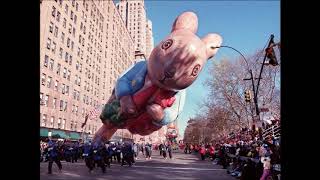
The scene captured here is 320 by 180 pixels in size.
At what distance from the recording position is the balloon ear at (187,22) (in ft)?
39.5

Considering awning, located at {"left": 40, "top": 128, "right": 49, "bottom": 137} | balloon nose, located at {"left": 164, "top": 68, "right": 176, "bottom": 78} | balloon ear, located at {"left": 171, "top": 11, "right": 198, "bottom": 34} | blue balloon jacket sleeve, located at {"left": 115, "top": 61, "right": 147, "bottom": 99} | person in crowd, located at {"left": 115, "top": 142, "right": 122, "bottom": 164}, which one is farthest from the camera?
awning, located at {"left": 40, "top": 128, "right": 49, "bottom": 137}

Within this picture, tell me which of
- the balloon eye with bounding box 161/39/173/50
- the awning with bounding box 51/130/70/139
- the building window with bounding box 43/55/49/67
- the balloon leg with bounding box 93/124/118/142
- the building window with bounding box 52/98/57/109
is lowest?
the awning with bounding box 51/130/70/139

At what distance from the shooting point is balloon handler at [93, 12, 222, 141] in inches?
449

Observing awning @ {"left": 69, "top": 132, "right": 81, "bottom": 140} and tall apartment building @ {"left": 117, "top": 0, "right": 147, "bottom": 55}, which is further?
tall apartment building @ {"left": 117, "top": 0, "right": 147, "bottom": 55}

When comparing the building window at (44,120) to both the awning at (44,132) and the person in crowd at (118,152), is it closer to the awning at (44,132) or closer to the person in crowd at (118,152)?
the awning at (44,132)

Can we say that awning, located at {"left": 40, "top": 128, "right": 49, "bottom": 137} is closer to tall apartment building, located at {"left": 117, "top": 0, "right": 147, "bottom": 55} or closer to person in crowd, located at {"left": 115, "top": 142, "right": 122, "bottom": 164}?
person in crowd, located at {"left": 115, "top": 142, "right": 122, "bottom": 164}

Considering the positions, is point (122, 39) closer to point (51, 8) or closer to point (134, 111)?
point (51, 8)

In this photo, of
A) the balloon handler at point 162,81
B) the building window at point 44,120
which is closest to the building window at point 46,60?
the building window at point 44,120

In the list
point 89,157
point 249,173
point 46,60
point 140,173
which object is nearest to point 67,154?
point 89,157

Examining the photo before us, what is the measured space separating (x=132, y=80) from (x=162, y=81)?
2.68 m

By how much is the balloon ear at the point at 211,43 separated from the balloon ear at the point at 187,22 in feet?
1.73

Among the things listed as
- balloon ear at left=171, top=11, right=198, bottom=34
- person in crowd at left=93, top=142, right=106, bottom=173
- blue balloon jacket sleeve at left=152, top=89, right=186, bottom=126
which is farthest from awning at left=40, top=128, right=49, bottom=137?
balloon ear at left=171, top=11, right=198, bottom=34
